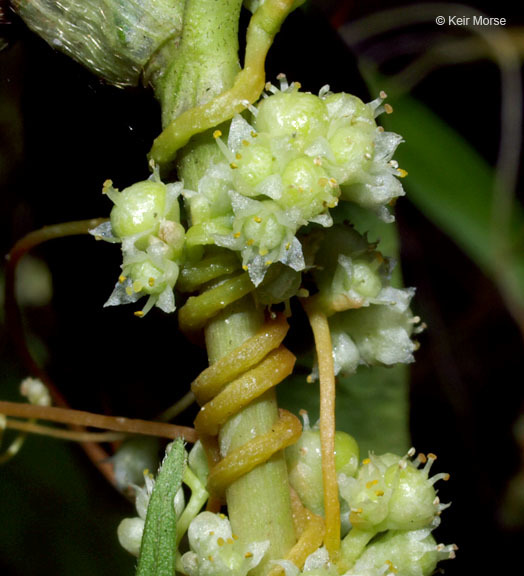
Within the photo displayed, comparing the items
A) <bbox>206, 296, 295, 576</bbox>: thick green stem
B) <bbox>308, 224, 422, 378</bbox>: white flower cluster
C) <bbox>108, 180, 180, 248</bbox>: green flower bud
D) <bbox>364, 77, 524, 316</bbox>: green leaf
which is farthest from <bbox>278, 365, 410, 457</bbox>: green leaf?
<bbox>364, 77, 524, 316</bbox>: green leaf

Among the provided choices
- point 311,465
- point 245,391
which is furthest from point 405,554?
point 245,391

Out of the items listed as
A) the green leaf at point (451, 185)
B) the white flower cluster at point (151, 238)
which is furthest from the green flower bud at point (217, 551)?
the green leaf at point (451, 185)

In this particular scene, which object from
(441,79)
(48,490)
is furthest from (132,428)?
(441,79)

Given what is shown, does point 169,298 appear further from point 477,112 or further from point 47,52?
point 477,112

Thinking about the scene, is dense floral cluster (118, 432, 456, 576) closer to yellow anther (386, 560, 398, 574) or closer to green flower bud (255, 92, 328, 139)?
yellow anther (386, 560, 398, 574)

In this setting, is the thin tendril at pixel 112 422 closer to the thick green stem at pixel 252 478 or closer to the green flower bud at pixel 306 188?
the thick green stem at pixel 252 478

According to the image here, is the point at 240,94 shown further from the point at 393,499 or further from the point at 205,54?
the point at 393,499
